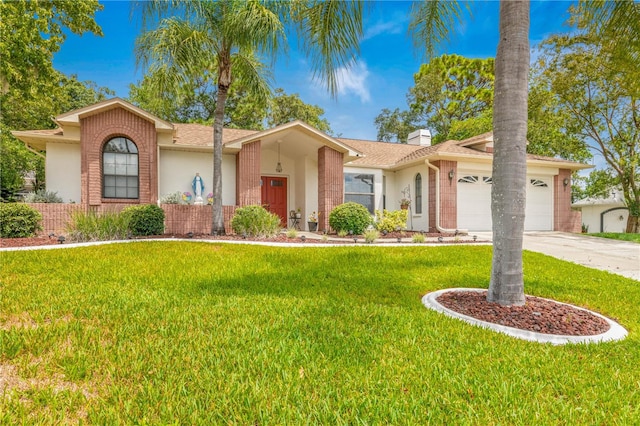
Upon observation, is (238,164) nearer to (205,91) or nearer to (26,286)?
(26,286)

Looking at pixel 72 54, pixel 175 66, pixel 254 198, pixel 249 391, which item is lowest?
pixel 249 391

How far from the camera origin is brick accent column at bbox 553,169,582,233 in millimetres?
15320

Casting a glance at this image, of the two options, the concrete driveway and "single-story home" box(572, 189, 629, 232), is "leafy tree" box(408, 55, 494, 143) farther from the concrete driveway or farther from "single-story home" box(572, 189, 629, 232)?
the concrete driveway

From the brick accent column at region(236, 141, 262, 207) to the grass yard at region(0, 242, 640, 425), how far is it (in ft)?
23.3

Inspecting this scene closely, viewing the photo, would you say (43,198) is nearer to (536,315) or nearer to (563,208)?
(536,315)

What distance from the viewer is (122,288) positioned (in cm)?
436

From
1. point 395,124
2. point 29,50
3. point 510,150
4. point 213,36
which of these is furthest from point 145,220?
point 395,124

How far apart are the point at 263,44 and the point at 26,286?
7549mm

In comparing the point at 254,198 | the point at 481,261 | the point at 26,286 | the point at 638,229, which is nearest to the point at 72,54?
the point at 254,198

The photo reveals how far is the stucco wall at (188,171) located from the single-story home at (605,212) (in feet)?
77.2

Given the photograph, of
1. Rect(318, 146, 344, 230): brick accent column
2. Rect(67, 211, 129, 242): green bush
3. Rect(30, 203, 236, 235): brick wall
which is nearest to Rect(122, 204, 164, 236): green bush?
Rect(67, 211, 129, 242): green bush

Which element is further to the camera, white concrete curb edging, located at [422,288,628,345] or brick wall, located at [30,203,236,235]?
brick wall, located at [30,203,236,235]

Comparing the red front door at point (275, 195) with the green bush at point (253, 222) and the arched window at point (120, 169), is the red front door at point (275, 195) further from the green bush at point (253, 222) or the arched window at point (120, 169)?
the arched window at point (120, 169)

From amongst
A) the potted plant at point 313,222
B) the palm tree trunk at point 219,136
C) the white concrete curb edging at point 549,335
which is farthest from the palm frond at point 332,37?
the potted plant at point 313,222
